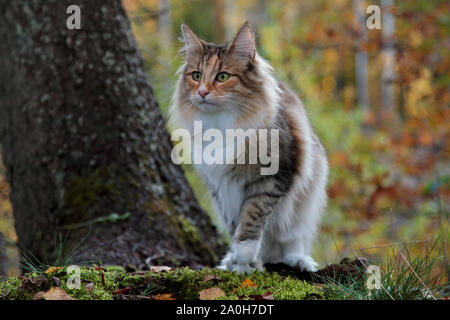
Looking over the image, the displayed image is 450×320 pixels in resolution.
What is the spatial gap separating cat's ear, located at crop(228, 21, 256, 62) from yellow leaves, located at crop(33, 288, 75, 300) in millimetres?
1717

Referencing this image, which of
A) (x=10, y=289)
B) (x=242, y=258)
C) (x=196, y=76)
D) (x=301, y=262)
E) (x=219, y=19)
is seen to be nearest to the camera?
(x=10, y=289)

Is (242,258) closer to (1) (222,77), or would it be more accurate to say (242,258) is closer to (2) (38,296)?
(1) (222,77)

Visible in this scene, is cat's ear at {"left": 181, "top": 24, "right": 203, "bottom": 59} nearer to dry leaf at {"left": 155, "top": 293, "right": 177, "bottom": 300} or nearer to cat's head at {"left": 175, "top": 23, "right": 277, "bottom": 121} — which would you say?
cat's head at {"left": 175, "top": 23, "right": 277, "bottom": 121}

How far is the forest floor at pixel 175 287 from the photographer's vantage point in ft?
7.30

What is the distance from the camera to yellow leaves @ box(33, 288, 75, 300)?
6.92 feet

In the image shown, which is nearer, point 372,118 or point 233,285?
point 233,285

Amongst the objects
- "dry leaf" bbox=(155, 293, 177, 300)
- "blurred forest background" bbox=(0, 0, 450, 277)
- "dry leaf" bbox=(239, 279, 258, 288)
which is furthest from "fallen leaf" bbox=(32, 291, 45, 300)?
"blurred forest background" bbox=(0, 0, 450, 277)

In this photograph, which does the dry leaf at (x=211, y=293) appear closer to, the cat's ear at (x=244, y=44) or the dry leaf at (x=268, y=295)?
the dry leaf at (x=268, y=295)

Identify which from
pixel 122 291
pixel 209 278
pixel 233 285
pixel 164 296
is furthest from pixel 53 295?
pixel 233 285

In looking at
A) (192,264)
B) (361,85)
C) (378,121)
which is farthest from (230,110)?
(361,85)

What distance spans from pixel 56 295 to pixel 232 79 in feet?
5.31

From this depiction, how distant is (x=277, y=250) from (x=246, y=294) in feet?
4.43

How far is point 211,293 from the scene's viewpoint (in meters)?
2.31

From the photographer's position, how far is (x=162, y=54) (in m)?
7.08
